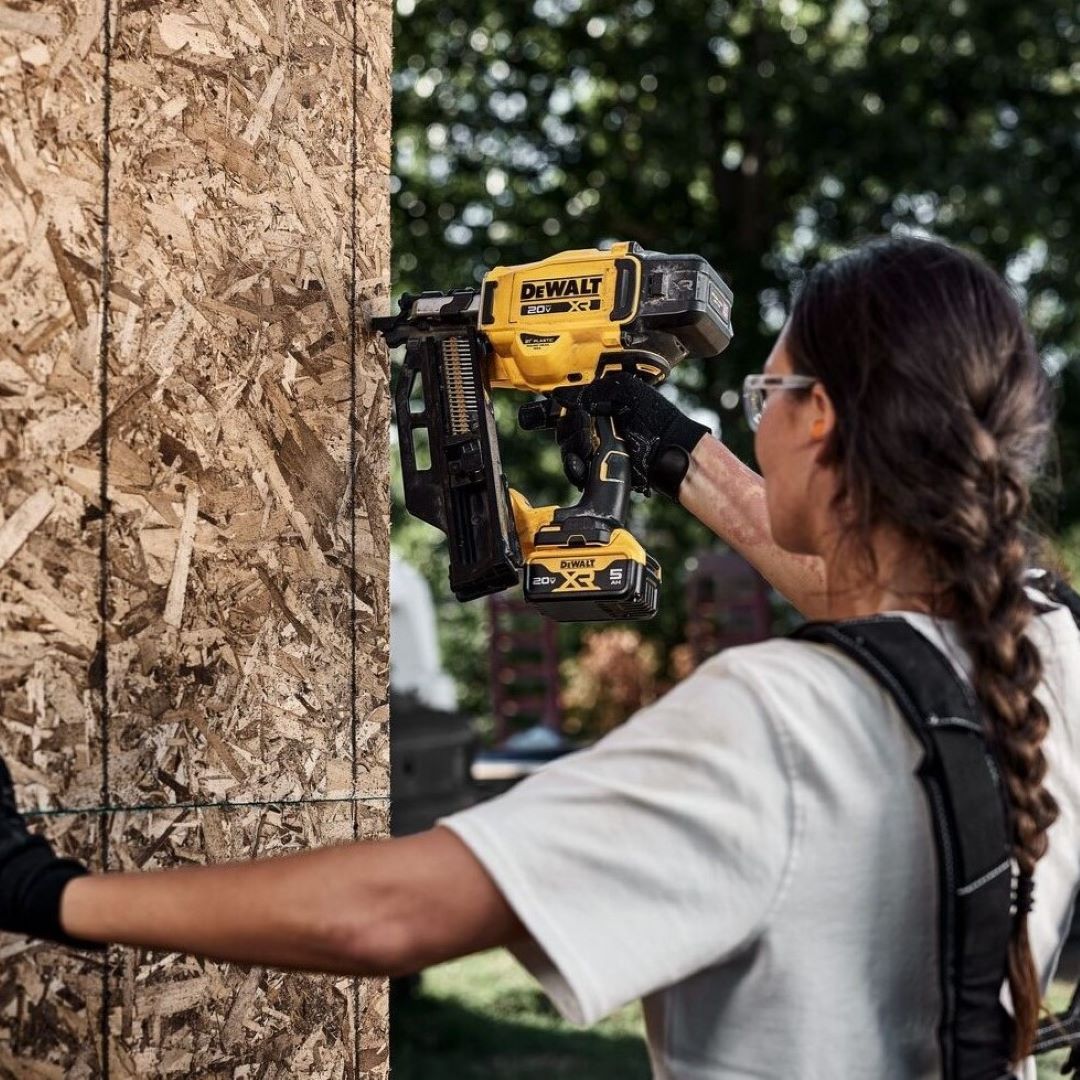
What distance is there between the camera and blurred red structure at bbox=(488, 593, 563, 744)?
17.2 meters

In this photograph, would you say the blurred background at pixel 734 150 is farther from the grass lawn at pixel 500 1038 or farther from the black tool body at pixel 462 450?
the black tool body at pixel 462 450

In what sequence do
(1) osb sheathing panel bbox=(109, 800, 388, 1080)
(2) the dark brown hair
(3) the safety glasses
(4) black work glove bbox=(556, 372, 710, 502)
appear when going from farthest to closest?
(4) black work glove bbox=(556, 372, 710, 502) → (1) osb sheathing panel bbox=(109, 800, 388, 1080) → (3) the safety glasses → (2) the dark brown hair

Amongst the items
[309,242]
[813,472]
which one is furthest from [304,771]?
[813,472]

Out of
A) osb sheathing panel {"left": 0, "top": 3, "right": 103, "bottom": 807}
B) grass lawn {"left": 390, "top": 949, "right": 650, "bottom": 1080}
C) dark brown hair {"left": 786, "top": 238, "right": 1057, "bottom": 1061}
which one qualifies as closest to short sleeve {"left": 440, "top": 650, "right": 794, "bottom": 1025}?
dark brown hair {"left": 786, "top": 238, "right": 1057, "bottom": 1061}

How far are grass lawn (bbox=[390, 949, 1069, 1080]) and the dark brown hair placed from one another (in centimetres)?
445

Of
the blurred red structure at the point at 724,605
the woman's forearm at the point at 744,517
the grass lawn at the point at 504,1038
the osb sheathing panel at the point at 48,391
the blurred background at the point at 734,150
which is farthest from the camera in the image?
the blurred red structure at the point at 724,605

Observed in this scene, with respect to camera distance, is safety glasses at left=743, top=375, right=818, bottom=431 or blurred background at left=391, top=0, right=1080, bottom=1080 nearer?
safety glasses at left=743, top=375, right=818, bottom=431

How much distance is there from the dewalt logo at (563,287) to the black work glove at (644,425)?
0.15m

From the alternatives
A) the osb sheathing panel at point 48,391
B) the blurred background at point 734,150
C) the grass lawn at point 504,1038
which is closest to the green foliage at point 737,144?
the blurred background at point 734,150

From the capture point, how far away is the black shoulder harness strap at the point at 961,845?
126cm

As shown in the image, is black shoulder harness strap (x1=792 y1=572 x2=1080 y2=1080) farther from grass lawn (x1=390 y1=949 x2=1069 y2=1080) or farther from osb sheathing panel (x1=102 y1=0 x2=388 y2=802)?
grass lawn (x1=390 y1=949 x2=1069 y2=1080)

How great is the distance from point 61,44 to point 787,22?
37.6ft

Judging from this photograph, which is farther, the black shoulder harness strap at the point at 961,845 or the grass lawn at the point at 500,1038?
the grass lawn at the point at 500,1038

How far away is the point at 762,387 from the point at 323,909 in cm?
68
